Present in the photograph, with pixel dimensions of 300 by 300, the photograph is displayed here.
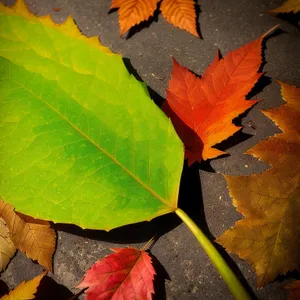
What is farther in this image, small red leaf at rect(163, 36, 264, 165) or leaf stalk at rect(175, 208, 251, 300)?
small red leaf at rect(163, 36, 264, 165)

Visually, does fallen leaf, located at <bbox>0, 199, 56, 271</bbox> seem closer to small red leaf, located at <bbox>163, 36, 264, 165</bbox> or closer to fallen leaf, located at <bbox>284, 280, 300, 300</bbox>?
small red leaf, located at <bbox>163, 36, 264, 165</bbox>

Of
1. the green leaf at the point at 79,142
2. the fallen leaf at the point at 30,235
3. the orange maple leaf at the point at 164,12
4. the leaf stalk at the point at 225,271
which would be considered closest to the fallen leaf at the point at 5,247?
the fallen leaf at the point at 30,235

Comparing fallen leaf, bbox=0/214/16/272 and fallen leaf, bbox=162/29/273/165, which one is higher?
fallen leaf, bbox=162/29/273/165

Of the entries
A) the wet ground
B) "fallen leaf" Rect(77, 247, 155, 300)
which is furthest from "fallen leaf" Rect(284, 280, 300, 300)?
"fallen leaf" Rect(77, 247, 155, 300)

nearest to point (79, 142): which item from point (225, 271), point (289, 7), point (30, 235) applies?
point (30, 235)

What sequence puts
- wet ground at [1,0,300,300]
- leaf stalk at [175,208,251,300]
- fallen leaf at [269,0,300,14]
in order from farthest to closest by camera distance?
fallen leaf at [269,0,300,14] → wet ground at [1,0,300,300] → leaf stalk at [175,208,251,300]

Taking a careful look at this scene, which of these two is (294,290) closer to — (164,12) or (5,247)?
(5,247)
